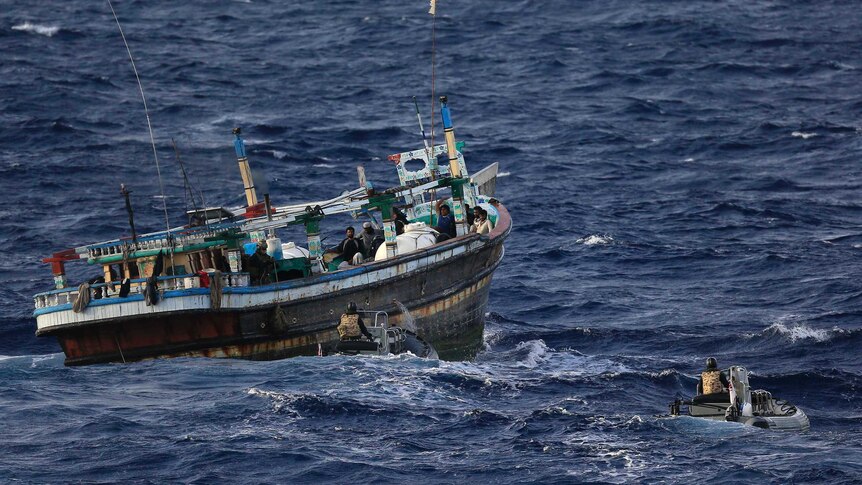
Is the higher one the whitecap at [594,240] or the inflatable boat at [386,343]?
the inflatable boat at [386,343]

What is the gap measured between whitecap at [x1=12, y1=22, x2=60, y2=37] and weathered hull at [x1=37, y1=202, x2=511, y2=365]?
51.0 m

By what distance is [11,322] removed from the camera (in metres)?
42.8

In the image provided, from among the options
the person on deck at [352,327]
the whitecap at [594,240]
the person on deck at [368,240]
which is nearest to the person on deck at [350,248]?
the person on deck at [368,240]

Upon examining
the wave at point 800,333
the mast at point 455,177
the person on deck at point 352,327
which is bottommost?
the wave at point 800,333

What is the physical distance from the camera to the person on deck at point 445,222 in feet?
137

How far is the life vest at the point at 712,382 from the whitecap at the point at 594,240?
64.4ft

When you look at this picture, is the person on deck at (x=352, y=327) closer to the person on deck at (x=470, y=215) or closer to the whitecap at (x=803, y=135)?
the person on deck at (x=470, y=215)

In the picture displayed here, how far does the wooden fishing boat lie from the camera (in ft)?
117

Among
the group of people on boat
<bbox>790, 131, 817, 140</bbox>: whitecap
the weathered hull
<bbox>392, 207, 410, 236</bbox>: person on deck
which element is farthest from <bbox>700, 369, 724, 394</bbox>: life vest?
<bbox>790, 131, 817, 140</bbox>: whitecap

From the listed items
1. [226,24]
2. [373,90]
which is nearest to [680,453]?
[373,90]

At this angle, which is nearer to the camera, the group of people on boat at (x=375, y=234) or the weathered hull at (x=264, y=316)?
the weathered hull at (x=264, y=316)

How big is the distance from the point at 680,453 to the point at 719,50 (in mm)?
54328

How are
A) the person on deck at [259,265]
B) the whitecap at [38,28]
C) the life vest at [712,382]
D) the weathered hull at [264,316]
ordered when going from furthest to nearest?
the whitecap at [38,28], the person on deck at [259,265], the weathered hull at [264,316], the life vest at [712,382]

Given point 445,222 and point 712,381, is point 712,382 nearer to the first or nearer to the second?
point 712,381
